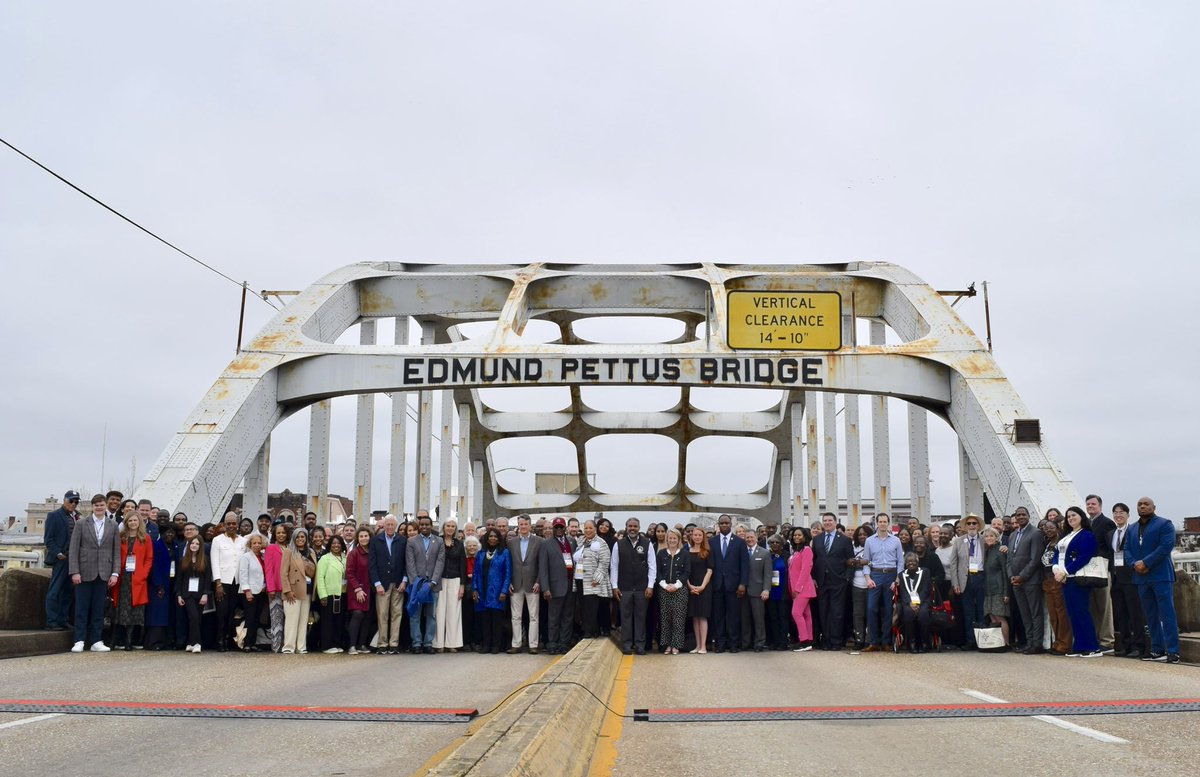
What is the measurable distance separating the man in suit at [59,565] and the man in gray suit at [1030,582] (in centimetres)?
1111

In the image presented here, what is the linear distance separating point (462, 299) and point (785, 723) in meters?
19.9

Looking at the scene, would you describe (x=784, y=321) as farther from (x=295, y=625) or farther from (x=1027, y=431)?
(x=295, y=625)

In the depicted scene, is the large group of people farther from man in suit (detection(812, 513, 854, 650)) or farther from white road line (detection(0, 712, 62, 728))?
white road line (detection(0, 712, 62, 728))

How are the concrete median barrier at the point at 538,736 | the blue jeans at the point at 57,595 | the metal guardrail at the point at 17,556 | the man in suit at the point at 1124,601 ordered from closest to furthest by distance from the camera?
the concrete median barrier at the point at 538,736
the man in suit at the point at 1124,601
the blue jeans at the point at 57,595
the metal guardrail at the point at 17,556

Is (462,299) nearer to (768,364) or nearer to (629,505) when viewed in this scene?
(768,364)

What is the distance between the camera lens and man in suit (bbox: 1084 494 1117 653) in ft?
41.0

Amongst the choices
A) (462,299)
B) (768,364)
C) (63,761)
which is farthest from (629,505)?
(63,761)

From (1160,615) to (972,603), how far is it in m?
2.59

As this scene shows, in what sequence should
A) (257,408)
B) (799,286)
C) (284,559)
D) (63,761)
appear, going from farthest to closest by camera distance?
(799,286)
(257,408)
(284,559)
(63,761)

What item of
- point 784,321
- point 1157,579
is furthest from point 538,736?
point 784,321

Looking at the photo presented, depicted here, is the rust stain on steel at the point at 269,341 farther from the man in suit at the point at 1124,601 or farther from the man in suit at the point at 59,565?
the man in suit at the point at 1124,601

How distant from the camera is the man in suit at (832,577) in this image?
14.3 meters

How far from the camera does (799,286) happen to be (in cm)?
2464

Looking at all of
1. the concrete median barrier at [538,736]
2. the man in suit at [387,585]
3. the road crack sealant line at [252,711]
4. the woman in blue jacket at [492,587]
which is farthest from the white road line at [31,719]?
the woman in blue jacket at [492,587]
